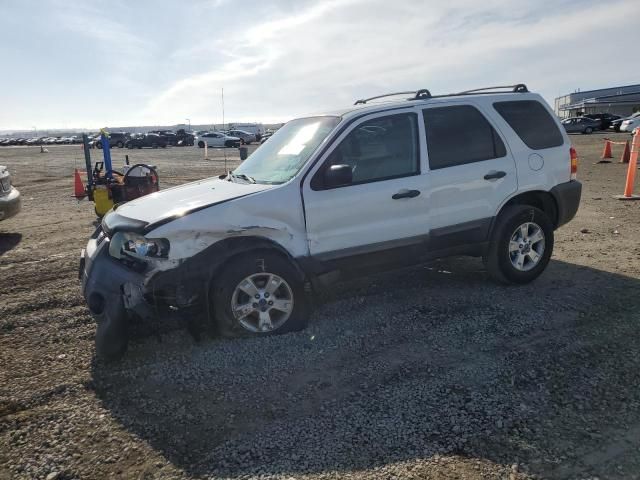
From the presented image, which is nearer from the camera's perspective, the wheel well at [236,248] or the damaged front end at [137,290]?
the damaged front end at [137,290]

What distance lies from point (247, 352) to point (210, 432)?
100cm

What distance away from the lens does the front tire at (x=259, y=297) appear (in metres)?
3.93

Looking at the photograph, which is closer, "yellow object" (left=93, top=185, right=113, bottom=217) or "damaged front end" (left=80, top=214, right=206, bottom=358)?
"damaged front end" (left=80, top=214, right=206, bottom=358)

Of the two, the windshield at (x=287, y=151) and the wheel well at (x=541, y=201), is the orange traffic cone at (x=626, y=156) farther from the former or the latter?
the windshield at (x=287, y=151)

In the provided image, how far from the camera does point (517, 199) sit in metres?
5.16

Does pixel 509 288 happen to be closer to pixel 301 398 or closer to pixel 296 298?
pixel 296 298

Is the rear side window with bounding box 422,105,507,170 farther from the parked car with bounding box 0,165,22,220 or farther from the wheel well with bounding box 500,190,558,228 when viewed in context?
the parked car with bounding box 0,165,22,220

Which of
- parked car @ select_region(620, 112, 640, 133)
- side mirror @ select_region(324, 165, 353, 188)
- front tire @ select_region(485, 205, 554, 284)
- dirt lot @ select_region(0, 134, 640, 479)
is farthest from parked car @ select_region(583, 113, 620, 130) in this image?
side mirror @ select_region(324, 165, 353, 188)

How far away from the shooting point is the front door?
13.8 ft

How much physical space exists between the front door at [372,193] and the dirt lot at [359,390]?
0.76 meters

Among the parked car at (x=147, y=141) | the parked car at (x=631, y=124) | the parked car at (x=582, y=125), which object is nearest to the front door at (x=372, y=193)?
the parked car at (x=631, y=124)

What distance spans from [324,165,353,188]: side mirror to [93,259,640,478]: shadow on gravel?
1.32m

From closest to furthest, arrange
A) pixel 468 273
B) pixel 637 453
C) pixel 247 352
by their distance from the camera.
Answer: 1. pixel 637 453
2. pixel 247 352
3. pixel 468 273

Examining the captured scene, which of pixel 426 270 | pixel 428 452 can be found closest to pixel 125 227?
pixel 428 452
